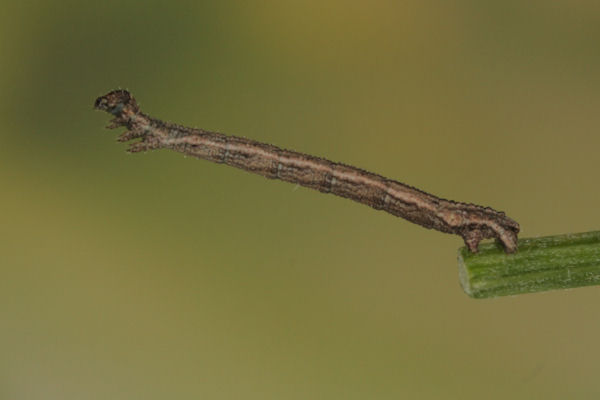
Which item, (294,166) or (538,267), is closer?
(538,267)

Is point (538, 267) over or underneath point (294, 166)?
underneath

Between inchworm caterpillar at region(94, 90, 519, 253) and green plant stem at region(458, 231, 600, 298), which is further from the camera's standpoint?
inchworm caterpillar at region(94, 90, 519, 253)

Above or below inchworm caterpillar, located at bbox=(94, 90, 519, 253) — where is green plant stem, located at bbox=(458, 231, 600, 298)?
below

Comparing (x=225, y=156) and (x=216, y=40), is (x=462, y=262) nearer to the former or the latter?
(x=225, y=156)

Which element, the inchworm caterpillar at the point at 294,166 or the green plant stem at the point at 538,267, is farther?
the inchworm caterpillar at the point at 294,166

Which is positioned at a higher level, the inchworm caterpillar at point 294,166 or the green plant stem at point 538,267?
the inchworm caterpillar at point 294,166
